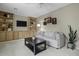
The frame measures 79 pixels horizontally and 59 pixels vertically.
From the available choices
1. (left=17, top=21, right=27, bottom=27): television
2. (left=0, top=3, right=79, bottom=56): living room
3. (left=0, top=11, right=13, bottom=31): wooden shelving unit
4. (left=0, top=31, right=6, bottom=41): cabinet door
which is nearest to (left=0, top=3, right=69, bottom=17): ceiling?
(left=0, top=3, right=79, bottom=56): living room

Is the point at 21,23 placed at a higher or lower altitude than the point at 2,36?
higher

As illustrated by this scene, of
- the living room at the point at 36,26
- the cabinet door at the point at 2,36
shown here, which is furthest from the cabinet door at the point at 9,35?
the cabinet door at the point at 2,36

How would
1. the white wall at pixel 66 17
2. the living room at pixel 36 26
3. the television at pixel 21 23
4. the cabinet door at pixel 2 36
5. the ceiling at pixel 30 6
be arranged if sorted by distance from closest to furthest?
1. the living room at pixel 36 26
2. the white wall at pixel 66 17
3. the ceiling at pixel 30 6
4. the cabinet door at pixel 2 36
5. the television at pixel 21 23

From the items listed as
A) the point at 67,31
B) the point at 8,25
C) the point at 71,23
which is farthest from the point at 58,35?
the point at 8,25

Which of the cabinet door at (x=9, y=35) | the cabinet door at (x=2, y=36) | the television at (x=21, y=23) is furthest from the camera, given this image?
the television at (x=21, y=23)

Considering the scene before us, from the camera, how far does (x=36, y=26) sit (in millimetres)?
7336

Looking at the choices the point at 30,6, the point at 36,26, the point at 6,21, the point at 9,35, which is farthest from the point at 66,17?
the point at 6,21

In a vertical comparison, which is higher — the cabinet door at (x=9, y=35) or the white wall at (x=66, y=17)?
the white wall at (x=66, y=17)

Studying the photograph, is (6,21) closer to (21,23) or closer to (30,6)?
(21,23)

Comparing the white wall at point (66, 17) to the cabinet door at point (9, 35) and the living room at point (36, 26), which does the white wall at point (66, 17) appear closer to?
the living room at point (36, 26)

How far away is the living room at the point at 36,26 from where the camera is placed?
3.13 metres

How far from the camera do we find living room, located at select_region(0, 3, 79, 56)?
3.13 m

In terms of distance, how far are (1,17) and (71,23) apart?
4720mm

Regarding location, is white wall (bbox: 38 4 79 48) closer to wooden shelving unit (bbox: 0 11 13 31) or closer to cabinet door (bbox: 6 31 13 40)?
cabinet door (bbox: 6 31 13 40)
